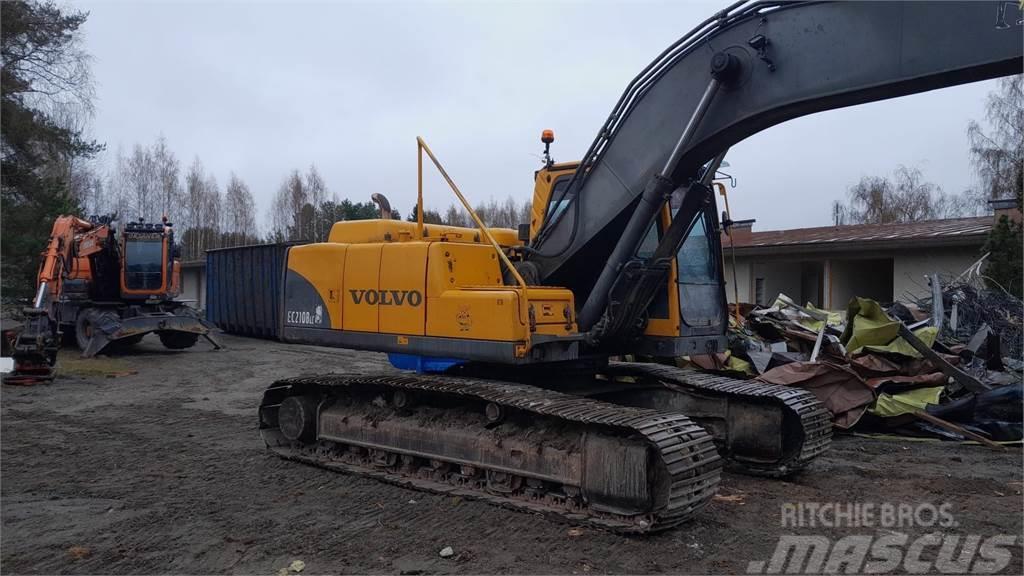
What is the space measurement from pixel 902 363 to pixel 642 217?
5.25 m

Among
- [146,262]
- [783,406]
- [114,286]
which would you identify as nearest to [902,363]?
[783,406]

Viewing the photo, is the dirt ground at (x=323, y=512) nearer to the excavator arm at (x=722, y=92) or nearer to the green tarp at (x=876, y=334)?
the green tarp at (x=876, y=334)

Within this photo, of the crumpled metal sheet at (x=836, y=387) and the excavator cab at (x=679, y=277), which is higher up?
the excavator cab at (x=679, y=277)

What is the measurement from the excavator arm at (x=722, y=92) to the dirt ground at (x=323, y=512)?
1.68m

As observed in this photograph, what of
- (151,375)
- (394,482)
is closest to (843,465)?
(394,482)

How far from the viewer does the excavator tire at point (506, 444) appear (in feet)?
15.7

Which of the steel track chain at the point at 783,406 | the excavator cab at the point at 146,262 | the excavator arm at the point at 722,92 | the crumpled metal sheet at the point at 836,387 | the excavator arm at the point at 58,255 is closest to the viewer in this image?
the excavator arm at the point at 722,92

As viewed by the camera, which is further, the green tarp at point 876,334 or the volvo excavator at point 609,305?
the green tarp at point 876,334

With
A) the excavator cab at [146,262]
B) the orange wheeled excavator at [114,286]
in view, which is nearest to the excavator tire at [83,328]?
the orange wheeled excavator at [114,286]

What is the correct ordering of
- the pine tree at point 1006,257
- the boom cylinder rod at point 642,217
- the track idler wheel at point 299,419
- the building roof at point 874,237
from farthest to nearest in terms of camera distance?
the building roof at point 874,237 < the pine tree at point 1006,257 < the track idler wheel at point 299,419 < the boom cylinder rod at point 642,217

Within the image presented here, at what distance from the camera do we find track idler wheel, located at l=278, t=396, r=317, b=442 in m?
7.09

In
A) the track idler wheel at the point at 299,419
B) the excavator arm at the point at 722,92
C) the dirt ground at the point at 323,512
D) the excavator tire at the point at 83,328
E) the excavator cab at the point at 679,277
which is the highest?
the excavator arm at the point at 722,92

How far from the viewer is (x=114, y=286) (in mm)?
17609

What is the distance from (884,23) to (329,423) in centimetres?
523
